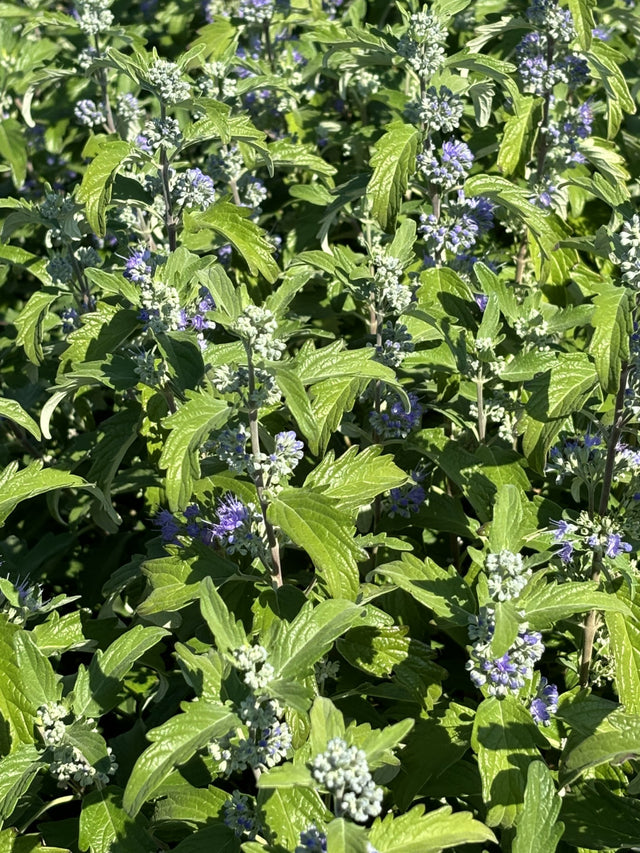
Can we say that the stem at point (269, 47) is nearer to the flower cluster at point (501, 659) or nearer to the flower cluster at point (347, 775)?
the flower cluster at point (501, 659)

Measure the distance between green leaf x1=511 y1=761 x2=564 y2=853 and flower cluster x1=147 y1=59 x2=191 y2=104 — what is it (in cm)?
268

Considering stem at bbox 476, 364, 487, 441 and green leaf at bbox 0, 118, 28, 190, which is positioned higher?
green leaf at bbox 0, 118, 28, 190

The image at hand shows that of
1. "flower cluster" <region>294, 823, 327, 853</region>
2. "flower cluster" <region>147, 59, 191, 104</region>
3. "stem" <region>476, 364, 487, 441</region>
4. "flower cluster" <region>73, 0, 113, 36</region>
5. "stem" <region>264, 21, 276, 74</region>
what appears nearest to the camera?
"flower cluster" <region>294, 823, 327, 853</region>

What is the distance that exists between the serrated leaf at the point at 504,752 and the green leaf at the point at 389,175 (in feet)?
6.35

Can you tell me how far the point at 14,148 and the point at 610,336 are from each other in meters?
4.06

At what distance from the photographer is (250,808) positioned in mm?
2834

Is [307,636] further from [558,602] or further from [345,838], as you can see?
[558,602]

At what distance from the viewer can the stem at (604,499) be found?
313 cm

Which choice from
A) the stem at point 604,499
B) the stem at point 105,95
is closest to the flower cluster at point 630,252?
the stem at point 604,499

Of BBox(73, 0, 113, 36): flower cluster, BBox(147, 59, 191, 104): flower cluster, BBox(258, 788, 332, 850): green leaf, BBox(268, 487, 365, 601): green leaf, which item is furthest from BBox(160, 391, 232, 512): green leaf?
BBox(73, 0, 113, 36): flower cluster

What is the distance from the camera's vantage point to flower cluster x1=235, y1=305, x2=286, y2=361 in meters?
2.72

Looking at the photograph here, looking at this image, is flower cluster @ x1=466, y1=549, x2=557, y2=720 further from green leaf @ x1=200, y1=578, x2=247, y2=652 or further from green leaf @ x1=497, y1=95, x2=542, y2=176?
green leaf @ x1=497, y1=95, x2=542, y2=176

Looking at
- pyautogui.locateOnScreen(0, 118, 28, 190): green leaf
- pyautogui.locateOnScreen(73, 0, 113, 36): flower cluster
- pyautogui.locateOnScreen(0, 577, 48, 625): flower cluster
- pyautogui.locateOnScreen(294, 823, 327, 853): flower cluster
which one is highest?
pyautogui.locateOnScreen(73, 0, 113, 36): flower cluster

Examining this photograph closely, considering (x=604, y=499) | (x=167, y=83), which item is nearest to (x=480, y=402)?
(x=604, y=499)
